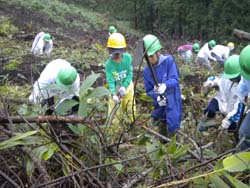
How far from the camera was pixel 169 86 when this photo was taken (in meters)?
4.66

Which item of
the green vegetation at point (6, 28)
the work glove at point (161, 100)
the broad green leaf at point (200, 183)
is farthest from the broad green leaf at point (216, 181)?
the green vegetation at point (6, 28)

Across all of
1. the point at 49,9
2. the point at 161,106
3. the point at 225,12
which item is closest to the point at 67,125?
the point at 161,106

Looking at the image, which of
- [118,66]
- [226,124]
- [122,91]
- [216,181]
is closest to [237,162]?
[216,181]

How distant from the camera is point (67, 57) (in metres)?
11.9

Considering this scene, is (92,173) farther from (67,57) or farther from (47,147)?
(67,57)

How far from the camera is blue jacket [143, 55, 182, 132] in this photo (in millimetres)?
4727

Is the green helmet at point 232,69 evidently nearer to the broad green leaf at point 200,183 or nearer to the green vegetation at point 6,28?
the broad green leaf at point 200,183

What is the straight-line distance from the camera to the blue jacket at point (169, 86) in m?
4.73

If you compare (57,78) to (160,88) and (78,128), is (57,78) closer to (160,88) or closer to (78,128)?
(160,88)

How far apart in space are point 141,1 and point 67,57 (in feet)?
80.2

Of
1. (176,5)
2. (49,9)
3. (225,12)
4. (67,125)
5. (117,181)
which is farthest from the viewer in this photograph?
(176,5)

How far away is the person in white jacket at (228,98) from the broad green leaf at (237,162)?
202 cm

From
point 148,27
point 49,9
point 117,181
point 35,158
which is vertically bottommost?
point 148,27

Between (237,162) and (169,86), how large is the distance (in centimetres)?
296
